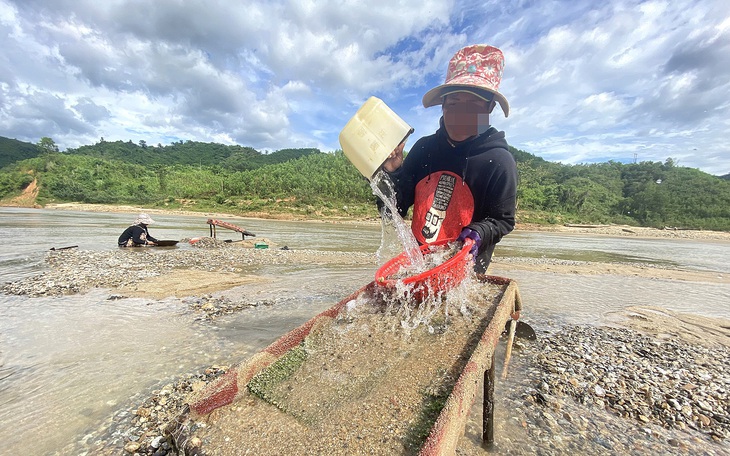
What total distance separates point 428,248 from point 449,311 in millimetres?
517

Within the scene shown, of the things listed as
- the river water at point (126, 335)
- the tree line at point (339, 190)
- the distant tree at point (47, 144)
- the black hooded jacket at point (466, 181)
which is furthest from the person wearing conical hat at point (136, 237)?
the distant tree at point (47, 144)

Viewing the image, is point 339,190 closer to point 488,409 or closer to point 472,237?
point 472,237

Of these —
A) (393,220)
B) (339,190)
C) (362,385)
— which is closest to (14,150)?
(339,190)

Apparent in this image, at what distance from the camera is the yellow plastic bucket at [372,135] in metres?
2.25

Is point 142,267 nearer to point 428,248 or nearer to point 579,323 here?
point 428,248

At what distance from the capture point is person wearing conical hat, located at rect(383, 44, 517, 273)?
251cm

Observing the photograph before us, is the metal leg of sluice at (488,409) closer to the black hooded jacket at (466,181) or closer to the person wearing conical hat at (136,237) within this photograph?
the black hooded jacket at (466,181)

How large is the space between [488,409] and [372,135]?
77.4 inches

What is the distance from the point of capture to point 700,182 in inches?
2004

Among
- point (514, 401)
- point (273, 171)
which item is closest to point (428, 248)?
point (514, 401)

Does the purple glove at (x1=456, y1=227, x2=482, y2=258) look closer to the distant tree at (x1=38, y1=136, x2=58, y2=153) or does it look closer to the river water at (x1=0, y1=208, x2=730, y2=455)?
the river water at (x1=0, y1=208, x2=730, y2=455)

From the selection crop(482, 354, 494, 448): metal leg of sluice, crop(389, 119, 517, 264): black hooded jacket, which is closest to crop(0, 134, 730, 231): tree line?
crop(389, 119, 517, 264): black hooded jacket

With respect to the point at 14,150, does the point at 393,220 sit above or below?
below

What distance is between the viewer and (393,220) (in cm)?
265
